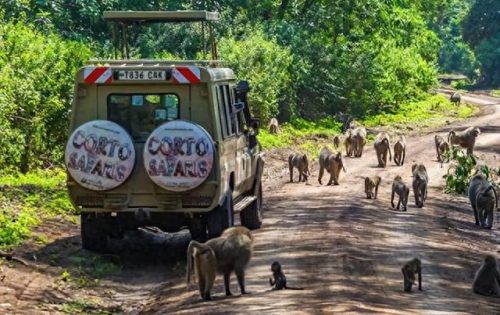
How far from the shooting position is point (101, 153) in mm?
14867

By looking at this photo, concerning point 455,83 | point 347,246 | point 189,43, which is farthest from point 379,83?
point 455,83

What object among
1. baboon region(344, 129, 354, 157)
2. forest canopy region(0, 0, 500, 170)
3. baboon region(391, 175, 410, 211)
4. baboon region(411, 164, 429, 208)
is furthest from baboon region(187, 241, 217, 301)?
baboon region(344, 129, 354, 157)

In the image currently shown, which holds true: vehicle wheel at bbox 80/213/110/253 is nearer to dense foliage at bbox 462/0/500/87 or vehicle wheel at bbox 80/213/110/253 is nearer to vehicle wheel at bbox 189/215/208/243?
vehicle wheel at bbox 189/215/208/243

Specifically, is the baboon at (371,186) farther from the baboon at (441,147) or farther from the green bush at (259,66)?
the green bush at (259,66)

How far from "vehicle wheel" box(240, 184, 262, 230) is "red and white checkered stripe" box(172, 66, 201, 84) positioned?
4.30 metres

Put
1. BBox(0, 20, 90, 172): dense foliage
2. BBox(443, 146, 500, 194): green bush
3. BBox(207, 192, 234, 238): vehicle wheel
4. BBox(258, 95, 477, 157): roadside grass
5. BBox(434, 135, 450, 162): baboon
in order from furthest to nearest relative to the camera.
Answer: BBox(258, 95, 477, 157): roadside grass, BBox(434, 135, 450, 162): baboon, BBox(443, 146, 500, 194): green bush, BBox(0, 20, 90, 172): dense foliage, BBox(207, 192, 234, 238): vehicle wheel

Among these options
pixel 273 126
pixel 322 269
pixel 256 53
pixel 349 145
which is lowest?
pixel 322 269

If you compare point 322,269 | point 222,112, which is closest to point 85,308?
point 322,269

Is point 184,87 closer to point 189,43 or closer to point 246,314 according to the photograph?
point 246,314

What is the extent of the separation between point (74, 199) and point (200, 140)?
6.75 feet

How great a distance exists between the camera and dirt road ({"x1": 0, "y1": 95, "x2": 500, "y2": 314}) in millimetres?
12617

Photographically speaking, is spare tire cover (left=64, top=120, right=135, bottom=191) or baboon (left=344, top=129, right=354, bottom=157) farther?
baboon (left=344, top=129, right=354, bottom=157)

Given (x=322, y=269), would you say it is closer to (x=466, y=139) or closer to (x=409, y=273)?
(x=409, y=273)

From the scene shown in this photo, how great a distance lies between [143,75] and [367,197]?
34.7 feet
